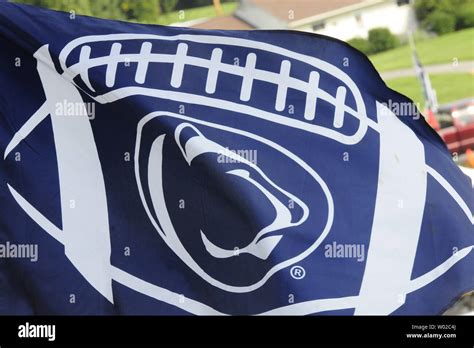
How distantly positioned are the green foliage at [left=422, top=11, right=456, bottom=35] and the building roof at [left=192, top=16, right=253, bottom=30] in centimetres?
251

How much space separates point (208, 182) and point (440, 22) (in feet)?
28.1

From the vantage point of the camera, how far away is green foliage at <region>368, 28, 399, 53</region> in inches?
535

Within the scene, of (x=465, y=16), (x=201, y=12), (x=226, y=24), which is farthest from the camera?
(x=465, y=16)

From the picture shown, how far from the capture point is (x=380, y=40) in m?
13.8

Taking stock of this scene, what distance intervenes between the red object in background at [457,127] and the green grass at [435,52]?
2376mm

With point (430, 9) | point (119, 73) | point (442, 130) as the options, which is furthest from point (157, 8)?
point (119, 73)

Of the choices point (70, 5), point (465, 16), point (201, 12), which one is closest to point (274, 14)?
point (201, 12)

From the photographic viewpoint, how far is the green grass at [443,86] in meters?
13.7

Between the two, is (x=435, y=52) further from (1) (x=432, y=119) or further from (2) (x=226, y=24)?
(1) (x=432, y=119)

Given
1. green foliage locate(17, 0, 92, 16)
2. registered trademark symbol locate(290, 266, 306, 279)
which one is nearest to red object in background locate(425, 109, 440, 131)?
green foliage locate(17, 0, 92, 16)

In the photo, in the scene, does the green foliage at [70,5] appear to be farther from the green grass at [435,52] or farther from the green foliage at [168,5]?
the green grass at [435,52]

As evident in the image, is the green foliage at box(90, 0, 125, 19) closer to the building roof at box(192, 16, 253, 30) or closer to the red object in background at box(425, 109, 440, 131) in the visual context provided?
the building roof at box(192, 16, 253, 30)

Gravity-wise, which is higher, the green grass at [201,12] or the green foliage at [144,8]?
the green foliage at [144,8]

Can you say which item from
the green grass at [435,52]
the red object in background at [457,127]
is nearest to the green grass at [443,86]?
the green grass at [435,52]
